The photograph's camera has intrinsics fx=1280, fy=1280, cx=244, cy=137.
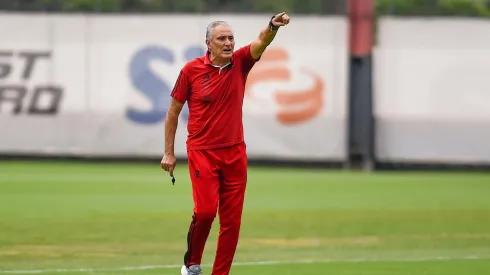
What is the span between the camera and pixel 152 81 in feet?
99.9

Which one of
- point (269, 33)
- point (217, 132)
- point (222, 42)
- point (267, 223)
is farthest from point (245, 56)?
point (267, 223)

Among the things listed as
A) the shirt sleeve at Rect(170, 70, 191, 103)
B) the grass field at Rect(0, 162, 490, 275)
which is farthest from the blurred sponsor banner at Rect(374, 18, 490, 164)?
the shirt sleeve at Rect(170, 70, 191, 103)

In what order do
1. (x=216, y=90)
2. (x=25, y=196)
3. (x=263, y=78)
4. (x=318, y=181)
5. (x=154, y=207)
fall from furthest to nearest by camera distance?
(x=263, y=78), (x=318, y=181), (x=25, y=196), (x=154, y=207), (x=216, y=90)

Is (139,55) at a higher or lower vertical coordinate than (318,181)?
higher

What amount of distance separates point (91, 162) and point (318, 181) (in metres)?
6.76

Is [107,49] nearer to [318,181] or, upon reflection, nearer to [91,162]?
[91,162]

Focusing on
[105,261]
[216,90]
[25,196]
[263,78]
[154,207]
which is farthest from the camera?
[263,78]

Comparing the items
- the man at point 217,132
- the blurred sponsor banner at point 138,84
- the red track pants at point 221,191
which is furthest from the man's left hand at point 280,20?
the blurred sponsor banner at point 138,84

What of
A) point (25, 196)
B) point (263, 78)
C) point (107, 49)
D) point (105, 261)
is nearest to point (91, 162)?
point (107, 49)

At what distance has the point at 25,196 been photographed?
2194 centimetres

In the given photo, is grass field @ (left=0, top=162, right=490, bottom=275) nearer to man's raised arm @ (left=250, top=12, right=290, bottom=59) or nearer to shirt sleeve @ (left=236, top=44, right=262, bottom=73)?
shirt sleeve @ (left=236, top=44, right=262, bottom=73)

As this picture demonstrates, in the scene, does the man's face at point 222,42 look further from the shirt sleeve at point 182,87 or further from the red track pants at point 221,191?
the red track pants at point 221,191

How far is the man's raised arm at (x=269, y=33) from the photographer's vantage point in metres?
10.7

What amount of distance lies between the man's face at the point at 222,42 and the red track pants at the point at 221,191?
0.83 meters
